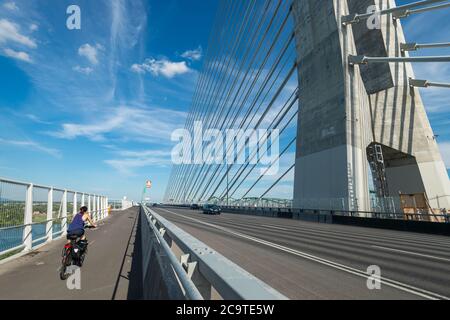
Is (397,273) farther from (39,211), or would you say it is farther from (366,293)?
(39,211)

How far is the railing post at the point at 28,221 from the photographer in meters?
10.6

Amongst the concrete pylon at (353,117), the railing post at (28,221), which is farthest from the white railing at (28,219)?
the concrete pylon at (353,117)

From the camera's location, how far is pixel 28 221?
10.8 m

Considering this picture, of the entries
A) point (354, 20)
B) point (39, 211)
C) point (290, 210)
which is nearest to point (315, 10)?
point (354, 20)

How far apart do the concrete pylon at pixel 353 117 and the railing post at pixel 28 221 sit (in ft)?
76.2

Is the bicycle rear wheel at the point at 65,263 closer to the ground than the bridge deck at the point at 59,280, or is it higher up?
higher up

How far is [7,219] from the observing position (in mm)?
9031

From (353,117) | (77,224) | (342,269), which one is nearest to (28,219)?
(77,224)

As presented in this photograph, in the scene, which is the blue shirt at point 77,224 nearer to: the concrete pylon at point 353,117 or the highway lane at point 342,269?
the highway lane at point 342,269

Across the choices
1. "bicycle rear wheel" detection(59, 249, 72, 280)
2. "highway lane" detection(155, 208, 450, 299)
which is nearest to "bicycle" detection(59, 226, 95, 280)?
"bicycle rear wheel" detection(59, 249, 72, 280)

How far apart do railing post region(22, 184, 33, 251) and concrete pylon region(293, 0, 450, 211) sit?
914 inches

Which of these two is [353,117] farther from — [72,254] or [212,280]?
[212,280]

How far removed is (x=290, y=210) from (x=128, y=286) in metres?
30.2

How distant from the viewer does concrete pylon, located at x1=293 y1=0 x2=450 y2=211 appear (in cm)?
2831
